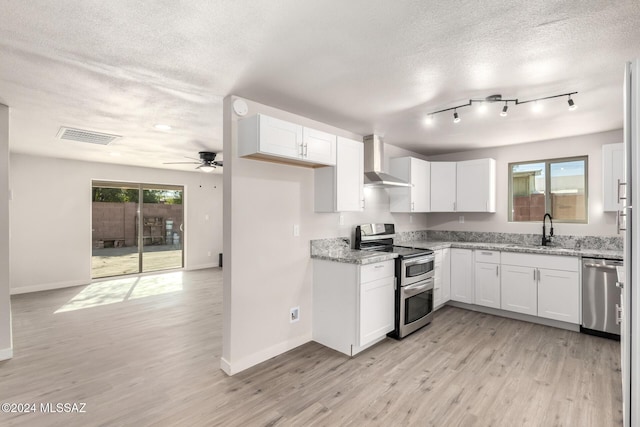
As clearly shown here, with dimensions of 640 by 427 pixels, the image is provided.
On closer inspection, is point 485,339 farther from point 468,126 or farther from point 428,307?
point 468,126

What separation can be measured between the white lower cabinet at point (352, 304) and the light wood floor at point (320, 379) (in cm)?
17

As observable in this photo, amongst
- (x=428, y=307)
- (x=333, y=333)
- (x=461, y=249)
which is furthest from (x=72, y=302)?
(x=461, y=249)

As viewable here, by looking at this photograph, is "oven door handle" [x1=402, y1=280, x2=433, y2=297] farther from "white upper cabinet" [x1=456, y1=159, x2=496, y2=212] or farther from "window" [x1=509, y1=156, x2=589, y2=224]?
"window" [x1=509, y1=156, x2=589, y2=224]

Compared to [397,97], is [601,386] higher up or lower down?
lower down

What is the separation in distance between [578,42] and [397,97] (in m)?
1.28

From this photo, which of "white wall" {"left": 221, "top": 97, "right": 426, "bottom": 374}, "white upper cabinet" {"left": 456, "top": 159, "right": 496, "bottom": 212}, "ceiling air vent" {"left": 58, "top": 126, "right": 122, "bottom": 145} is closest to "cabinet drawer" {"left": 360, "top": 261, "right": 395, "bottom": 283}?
"white wall" {"left": 221, "top": 97, "right": 426, "bottom": 374}

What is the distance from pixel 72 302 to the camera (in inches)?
193

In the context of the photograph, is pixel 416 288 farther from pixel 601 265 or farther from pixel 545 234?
pixel 545 234

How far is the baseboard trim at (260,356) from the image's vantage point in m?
2.74

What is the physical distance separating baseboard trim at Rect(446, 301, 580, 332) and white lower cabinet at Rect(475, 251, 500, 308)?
0.13 metres

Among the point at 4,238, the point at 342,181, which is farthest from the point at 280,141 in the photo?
the point at 4,238

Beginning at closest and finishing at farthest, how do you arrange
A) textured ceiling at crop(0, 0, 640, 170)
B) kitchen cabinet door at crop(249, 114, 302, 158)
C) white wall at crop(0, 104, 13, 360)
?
textured ceiling at crop(0, 0, 640, 170)
kitchen cabinet door at crop(249, 114, 302, 158)
white wall at crop(0, 104, 13, 360)

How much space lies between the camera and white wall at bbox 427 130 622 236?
402cm

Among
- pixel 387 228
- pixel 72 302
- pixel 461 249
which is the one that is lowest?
pixel 72 302
